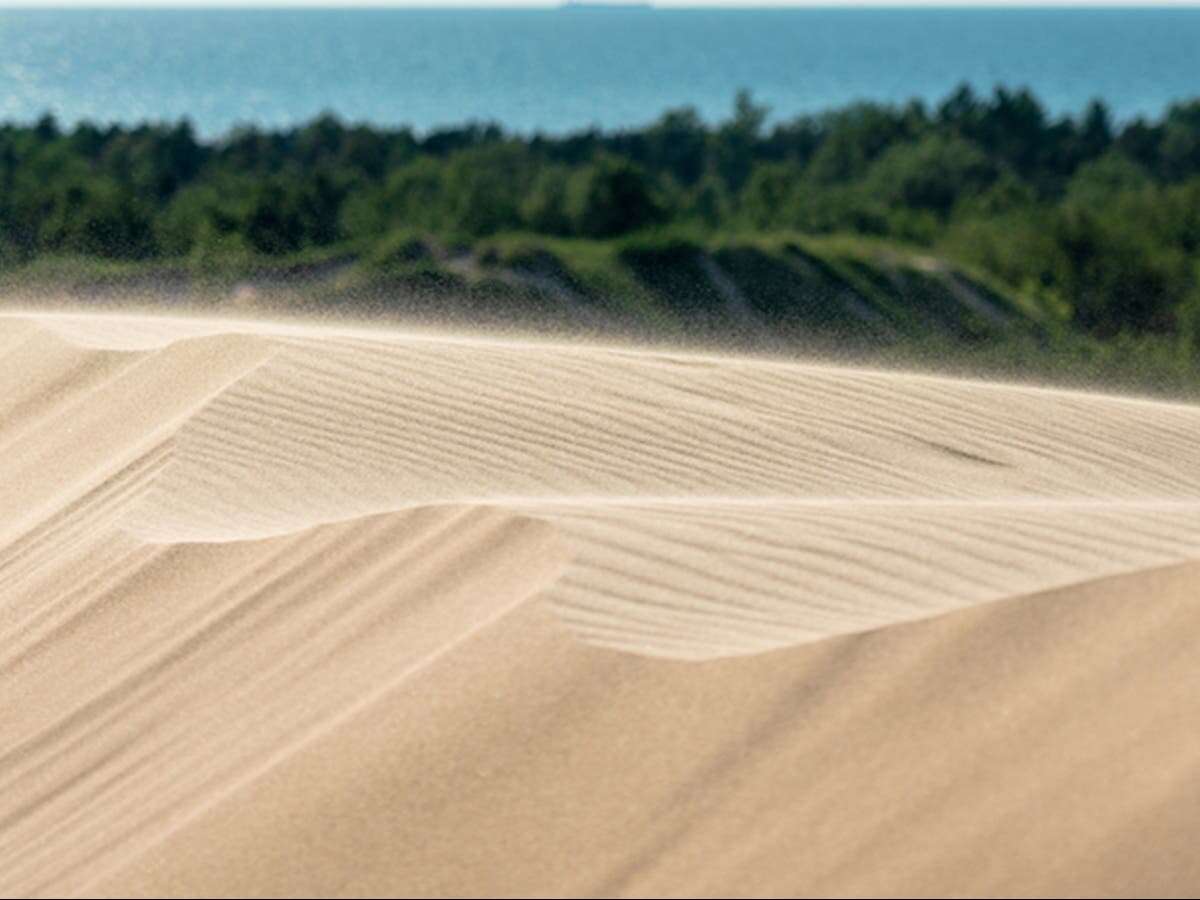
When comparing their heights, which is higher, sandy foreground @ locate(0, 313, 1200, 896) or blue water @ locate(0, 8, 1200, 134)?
sandy foreground @ locate(0, 313, 1200, 896)

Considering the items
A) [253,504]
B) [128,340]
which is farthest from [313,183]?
[253,504]

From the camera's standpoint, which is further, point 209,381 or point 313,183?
point 313,183

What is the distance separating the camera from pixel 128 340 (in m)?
9.23

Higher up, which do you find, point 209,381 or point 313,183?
point 209,381

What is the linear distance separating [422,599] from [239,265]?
2051 centimetres

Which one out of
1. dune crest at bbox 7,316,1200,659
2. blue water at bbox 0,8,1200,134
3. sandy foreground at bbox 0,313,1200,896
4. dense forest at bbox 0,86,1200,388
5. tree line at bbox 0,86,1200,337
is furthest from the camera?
blue water at bbox 0,8,1200,134

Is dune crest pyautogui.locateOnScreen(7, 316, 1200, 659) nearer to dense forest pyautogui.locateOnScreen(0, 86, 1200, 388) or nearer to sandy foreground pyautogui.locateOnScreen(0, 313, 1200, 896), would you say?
sandy foreground pyautogui.locateOnScreen(0, 313, 1200, 896)

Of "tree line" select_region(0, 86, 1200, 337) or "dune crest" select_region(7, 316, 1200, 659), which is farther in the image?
"tree line" select_region(0, 86, 1200, 337)

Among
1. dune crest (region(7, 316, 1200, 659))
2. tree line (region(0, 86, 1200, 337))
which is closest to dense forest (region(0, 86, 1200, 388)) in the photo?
tree line (region(0, 86, 1200, 337))

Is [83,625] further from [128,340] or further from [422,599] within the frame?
[128,340]

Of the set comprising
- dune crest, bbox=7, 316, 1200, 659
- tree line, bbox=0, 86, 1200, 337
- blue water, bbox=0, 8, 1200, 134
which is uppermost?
dune crest, bbox=7, 316, 1200, 659

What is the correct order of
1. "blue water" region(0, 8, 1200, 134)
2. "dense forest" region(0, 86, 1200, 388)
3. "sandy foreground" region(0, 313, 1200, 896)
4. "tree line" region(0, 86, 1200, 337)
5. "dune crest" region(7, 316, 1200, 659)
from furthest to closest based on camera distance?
"blue water" region(0, 8, 1200, 134) < "tree line" region(0, 86, 1200, 337) < "dense forest" region(0, 86, 1200, 388) < "dune crest" region(7, 316, 1200, 659) < "sandy foreground" region(0, 313, 1200, 896)

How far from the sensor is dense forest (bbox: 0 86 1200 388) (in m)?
28.0

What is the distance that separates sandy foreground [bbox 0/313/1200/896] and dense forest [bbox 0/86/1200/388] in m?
19.6
